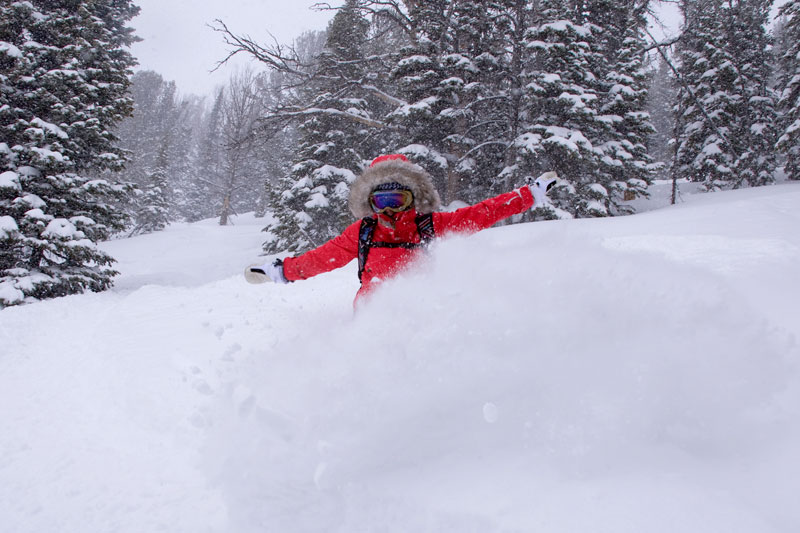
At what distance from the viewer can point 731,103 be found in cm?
2111

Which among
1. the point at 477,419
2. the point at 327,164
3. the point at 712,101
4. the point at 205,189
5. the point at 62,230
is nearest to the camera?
the point at 477,419

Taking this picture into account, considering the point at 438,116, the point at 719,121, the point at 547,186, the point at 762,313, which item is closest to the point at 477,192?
the point at 438,116

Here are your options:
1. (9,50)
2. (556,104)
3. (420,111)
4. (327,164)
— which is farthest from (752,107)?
(9,50)

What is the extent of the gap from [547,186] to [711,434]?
7.55ft

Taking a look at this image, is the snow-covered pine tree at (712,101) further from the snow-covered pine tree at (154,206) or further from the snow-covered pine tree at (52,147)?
the snow-covered pine tree at (154,206)

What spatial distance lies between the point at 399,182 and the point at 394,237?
449 mm

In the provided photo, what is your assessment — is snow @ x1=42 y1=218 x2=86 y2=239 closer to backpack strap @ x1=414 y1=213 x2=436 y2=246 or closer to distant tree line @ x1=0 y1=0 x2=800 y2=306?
distant tree line @ x1=0 y1=0 x2=800 y2=306

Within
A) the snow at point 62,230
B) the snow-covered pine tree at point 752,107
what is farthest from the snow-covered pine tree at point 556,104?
the snow-covered pine tree at point 752,107

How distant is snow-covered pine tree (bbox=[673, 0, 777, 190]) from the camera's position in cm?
2084

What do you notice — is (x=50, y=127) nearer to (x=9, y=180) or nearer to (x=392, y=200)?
(x=9, y=180)

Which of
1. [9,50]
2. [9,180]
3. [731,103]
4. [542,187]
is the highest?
[731,103]

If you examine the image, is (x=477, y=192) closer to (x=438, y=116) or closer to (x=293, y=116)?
(x=438, y=116)

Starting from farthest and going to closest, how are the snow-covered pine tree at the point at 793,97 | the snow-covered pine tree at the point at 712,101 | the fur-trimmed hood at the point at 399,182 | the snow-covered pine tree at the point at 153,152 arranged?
1. the snow-covered pine tree at the point at 153,152
2. the snow-covered pine tree at the point at 712,101
3. the snow-covered pine tree at the point at 793,97
4. the fur-trimmed hood at the point at 399,182

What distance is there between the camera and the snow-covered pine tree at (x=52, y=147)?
8258 millimetres
